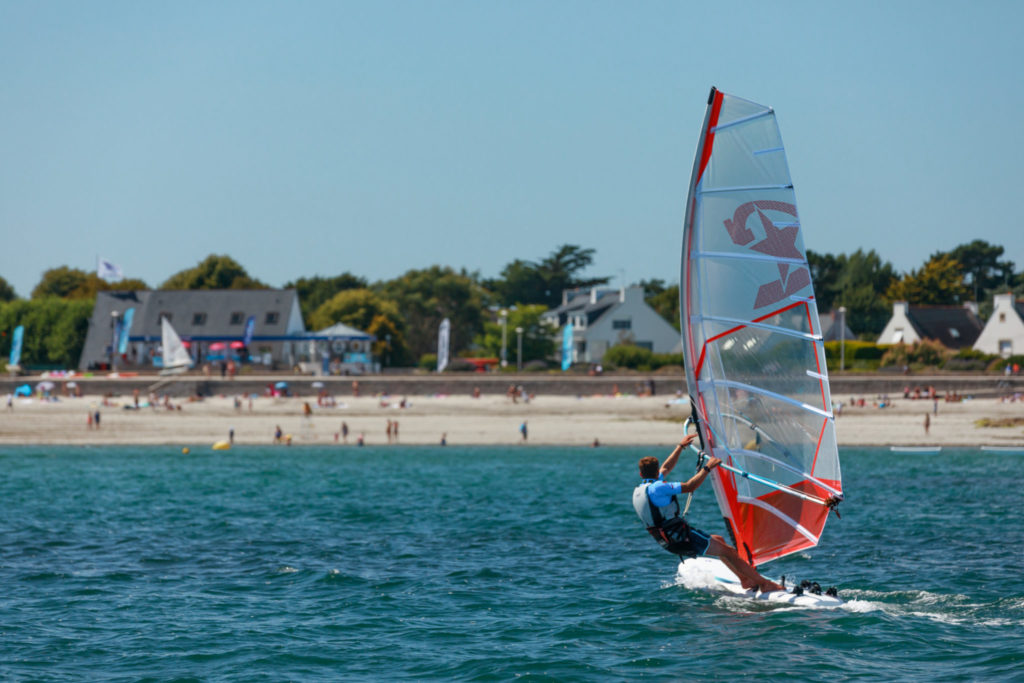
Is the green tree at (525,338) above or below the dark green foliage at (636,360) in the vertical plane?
above

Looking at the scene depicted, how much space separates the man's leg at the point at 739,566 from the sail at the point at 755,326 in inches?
25.2

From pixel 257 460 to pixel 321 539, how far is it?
17599 mm

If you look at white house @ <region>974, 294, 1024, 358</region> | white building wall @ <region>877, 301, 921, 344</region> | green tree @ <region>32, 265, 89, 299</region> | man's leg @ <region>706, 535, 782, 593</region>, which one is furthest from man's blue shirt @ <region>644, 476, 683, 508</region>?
green tree @ <region>32, 265, 89, 299</region>

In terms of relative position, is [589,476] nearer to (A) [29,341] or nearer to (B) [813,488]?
(B) [813,488]

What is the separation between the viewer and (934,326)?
6562cm

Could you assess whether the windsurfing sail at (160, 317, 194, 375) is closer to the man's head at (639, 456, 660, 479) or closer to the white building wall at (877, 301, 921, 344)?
the white building wall at (877, 301, 921, 344)

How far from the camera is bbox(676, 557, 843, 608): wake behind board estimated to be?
11.2 metres

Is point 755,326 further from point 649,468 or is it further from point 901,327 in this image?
point 901,327

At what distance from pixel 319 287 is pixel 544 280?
65.0 ft

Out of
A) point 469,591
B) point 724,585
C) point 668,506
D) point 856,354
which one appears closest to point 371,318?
point 856,354

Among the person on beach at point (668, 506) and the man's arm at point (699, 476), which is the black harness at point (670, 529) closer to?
the person on beach at point (668, 506)

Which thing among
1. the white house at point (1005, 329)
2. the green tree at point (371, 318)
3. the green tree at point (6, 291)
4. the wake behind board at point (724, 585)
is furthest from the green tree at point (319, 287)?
the wake behind board at point (724, 585)

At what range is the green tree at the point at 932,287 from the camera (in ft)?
249

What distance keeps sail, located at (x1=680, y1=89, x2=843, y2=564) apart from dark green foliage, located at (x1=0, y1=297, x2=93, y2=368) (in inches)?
2523
